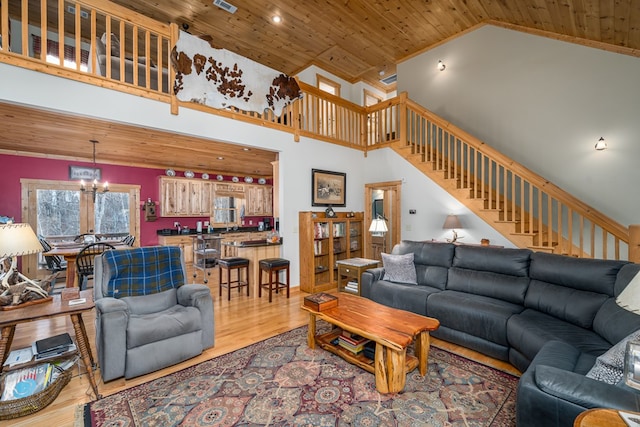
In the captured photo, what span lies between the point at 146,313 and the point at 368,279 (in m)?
2.51

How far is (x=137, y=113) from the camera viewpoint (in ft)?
11.1

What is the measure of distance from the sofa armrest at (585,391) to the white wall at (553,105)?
13.5ft

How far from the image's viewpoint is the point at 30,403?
1.88 m

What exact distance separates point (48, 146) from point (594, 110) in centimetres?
921

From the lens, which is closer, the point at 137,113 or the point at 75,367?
the point at 75,367

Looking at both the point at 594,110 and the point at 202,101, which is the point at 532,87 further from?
the point at 202,101

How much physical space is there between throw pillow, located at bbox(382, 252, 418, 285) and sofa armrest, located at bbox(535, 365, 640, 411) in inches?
84.1

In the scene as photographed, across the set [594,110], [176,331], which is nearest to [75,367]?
[176,331]

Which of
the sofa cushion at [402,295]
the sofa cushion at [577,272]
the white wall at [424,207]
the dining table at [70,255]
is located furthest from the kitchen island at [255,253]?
the sofa cushion at [577,272]

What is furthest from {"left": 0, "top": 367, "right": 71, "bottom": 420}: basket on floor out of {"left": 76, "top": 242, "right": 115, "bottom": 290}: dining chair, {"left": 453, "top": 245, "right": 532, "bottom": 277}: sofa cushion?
{"left": 453, "top": 245, "right": 532, "bottom": 277}: sofa cushion

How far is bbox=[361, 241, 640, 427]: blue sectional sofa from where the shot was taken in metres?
1.35

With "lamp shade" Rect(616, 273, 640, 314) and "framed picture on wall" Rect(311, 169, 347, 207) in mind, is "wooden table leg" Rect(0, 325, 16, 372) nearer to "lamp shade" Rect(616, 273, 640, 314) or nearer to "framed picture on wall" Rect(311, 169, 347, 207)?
"lamp shade" Rect(616, 273, 640, 314)

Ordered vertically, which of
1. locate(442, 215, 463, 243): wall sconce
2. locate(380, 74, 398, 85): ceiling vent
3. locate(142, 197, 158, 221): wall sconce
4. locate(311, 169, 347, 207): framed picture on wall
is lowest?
locate(442, 215, 463, 243): wall sconce

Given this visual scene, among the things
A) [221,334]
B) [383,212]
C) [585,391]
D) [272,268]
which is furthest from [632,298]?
[383,212]
